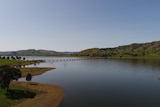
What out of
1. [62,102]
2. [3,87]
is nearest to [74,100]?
[62,102]

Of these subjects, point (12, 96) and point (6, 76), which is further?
point (6, 76)

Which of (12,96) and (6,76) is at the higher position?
(6,76)

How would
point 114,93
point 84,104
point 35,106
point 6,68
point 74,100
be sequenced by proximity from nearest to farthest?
1. point 35,106
2. point 84,104
3. point 74,100
4. point 6,68
5. point 114,93

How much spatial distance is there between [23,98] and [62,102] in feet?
36.8

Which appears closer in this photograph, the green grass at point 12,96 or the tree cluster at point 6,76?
the green grass at point 12,96

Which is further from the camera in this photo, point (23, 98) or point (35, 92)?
point (35, 92)

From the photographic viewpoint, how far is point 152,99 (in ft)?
173

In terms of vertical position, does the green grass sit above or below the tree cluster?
below

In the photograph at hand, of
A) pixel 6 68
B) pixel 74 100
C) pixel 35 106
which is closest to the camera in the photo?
pixel 35 106

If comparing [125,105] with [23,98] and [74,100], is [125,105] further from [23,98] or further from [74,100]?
[23,98]

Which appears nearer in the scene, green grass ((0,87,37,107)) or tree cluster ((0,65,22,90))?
green grass ((0,87,37,107))

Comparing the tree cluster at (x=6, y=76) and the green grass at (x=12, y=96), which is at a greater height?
the tree cluster at (x=6, y=76)

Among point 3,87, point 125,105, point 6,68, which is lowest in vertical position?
point 125,105

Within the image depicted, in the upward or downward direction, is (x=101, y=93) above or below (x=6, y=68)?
below
